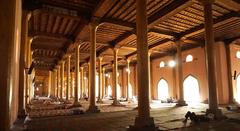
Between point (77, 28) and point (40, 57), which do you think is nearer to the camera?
point (77, 28)

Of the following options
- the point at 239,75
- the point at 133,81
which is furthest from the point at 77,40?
the point at 133,81

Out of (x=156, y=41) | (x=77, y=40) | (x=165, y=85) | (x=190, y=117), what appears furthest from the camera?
(x=165, y=85)

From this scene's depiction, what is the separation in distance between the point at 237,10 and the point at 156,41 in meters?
8.48

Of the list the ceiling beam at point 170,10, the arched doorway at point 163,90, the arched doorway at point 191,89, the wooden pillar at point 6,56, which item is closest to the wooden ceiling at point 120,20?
the ceiling beam at point 170,10

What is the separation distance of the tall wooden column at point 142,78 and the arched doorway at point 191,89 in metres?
15.7

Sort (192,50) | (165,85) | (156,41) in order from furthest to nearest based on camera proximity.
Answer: (165,85), (192,50), (156,41)

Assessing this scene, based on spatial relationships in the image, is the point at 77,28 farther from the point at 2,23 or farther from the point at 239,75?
the point at 239,75

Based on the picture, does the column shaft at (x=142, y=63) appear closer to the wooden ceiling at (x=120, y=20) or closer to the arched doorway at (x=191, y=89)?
the wooden ceiling at (x=120, y=20)

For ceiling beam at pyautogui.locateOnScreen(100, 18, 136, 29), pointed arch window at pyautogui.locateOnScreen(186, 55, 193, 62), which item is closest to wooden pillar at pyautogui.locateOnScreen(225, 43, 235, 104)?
pointed arch window at pyautogui.locateOnScreen(186, 55, 193, 62)

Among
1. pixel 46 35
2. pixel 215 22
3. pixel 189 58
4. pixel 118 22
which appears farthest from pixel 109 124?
pixel 189 58

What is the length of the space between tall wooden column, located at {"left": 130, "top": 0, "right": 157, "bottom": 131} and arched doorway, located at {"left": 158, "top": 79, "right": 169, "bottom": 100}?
63.5 feet

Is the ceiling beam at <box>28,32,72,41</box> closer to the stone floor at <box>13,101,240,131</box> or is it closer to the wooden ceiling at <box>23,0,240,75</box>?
the wooden ceiling at <box>23,0,240,75</box>

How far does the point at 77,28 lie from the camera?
15430 millimetres

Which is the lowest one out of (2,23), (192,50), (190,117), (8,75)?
(190,117)
